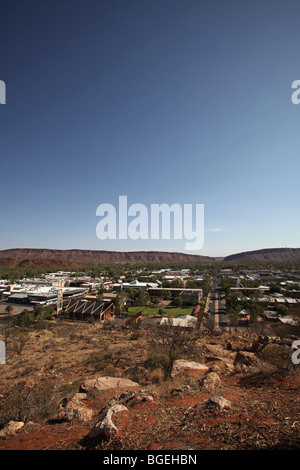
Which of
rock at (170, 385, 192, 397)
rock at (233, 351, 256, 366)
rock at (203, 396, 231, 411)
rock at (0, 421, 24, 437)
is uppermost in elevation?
rock at (203, 396, 231, 411)

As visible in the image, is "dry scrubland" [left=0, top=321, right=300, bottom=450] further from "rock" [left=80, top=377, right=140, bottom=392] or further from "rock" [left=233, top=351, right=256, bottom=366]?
"rock" [left=80, top=377, right=140, bottom=392]

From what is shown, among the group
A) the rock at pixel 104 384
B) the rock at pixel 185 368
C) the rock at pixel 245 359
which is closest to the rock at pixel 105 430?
the rock at pixel 104 384

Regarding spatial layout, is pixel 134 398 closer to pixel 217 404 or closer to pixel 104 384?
pixel 104 384

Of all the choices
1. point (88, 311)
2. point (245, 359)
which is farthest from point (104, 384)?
point (88, 311)

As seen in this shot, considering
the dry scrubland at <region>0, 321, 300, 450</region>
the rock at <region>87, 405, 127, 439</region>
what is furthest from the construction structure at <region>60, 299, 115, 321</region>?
the rock at <region>87, 405, 127, 439</region>

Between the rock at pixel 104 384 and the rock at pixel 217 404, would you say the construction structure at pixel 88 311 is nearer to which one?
the rock at pixel 104 384
